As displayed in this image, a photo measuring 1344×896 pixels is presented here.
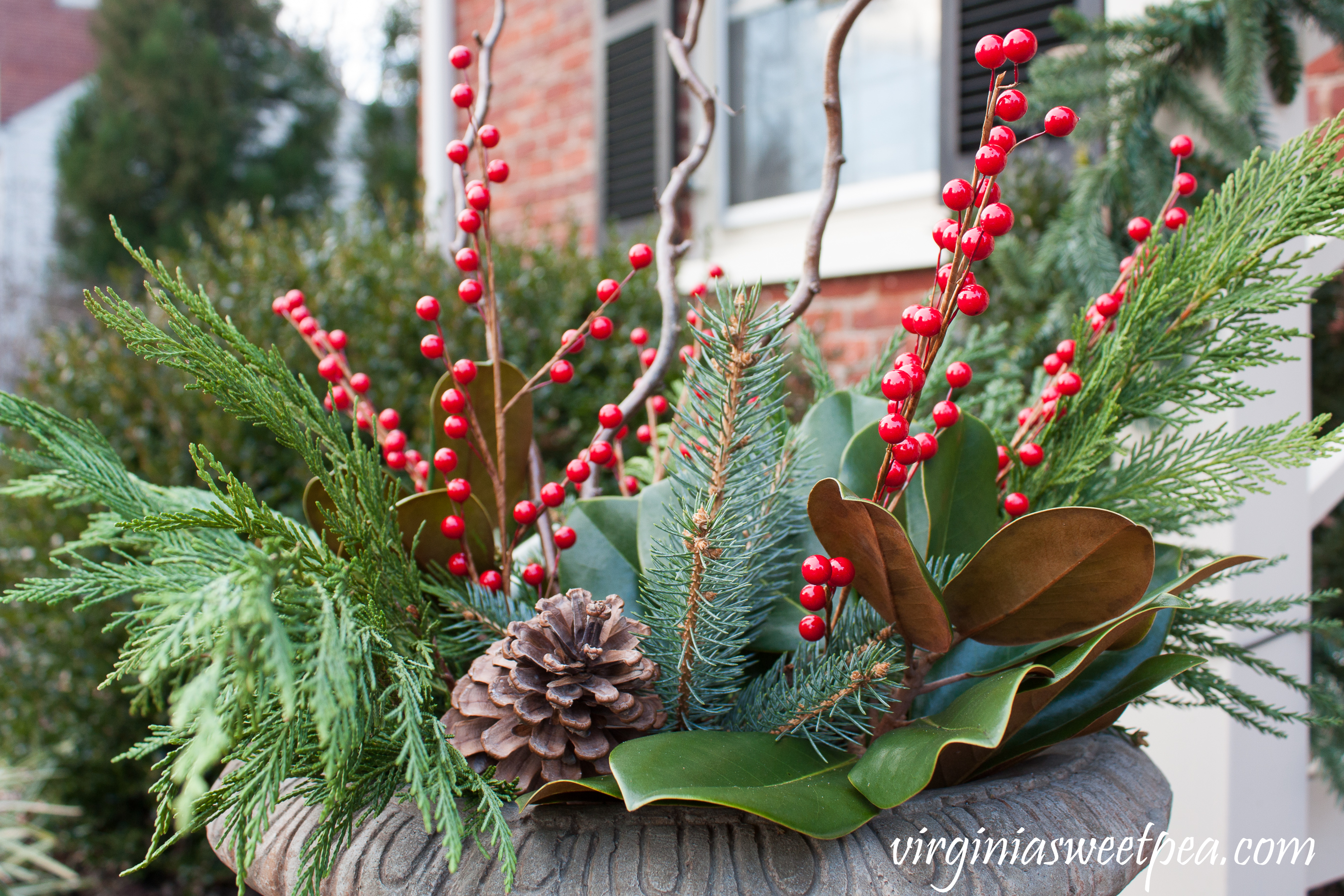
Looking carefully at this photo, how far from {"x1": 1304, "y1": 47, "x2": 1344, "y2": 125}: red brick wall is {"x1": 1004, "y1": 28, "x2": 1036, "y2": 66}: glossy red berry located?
52.4 inches

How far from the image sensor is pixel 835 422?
0.68 metres

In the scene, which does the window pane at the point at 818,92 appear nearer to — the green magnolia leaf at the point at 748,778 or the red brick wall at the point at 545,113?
the red brick wall at the point at 545,113

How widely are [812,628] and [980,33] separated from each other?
1.99m

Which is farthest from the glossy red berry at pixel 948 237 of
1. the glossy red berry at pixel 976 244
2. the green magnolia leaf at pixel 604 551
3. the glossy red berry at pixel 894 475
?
the green magnolia leaf at pixel 604 551

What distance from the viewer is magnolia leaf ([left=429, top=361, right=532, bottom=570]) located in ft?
2.05

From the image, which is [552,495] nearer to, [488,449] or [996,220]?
[488,449]

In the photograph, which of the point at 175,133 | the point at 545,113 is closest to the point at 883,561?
the point at 545,113

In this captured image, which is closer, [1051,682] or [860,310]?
[1051,682]

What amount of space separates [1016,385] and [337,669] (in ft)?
2.08

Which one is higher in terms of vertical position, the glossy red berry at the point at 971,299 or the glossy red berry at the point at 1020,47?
the glossy red berry at the point at 1020,47

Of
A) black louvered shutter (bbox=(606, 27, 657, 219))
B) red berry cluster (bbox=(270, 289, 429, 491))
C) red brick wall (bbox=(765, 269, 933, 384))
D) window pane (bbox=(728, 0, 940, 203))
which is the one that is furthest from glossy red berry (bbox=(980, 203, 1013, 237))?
black louvered shutter (bbox=(606, 27, 657, 219))

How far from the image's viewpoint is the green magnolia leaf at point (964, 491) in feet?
1.93

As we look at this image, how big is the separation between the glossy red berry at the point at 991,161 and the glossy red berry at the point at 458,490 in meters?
0.35

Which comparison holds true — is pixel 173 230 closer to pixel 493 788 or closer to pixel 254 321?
pixel 254 321
